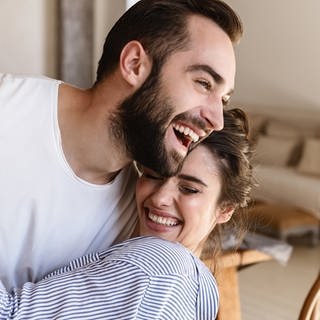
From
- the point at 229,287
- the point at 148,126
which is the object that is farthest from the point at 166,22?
the point at 229,287

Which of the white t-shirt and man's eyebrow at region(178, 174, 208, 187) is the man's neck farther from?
man's eyebrow at region(178, 174, 208, 187)

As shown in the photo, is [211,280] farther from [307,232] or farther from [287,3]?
[287,3]

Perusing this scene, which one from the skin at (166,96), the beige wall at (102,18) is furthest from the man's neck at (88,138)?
the beige wall at (102,18)

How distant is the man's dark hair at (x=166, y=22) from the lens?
4.30 ft

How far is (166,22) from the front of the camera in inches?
52.8

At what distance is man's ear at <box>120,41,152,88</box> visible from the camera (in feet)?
4.35

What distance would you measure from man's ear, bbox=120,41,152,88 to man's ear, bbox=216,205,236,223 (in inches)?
14.0

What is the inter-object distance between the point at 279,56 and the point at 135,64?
528cm

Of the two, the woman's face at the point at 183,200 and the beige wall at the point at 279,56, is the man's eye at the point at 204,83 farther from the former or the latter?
the beige wall at the point at 279,56

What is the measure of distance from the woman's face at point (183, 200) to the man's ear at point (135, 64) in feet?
0.65

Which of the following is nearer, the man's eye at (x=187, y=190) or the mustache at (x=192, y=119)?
the mustache at (x=192, y=119)

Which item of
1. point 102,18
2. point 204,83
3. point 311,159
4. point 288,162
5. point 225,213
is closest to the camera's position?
point 204,83

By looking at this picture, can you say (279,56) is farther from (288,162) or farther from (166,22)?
(166,22)

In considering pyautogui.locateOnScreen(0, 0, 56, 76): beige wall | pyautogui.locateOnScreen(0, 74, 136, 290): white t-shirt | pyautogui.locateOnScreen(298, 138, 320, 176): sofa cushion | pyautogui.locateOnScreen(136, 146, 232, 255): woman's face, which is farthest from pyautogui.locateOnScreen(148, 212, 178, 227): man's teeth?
pyautogui.locateOnScreen(298, 138, 320, 176): sofa cushion
